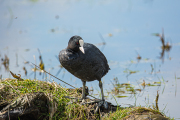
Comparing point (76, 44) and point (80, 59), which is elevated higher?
point (76, 44)

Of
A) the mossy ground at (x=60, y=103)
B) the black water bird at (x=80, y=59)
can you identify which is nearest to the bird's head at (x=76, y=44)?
the black water bird at (x=80, y=59)

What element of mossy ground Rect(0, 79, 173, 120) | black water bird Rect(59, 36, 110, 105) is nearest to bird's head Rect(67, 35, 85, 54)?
black water bird Rect(59, 36, 110, 105)

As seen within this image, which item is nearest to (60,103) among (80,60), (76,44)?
(80,60)

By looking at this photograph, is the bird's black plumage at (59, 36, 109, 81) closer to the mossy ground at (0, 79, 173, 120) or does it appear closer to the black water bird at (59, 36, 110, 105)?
the black water bird at (59, 36, 110, 105)

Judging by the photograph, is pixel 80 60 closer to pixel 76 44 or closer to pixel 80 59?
pixel 80 59

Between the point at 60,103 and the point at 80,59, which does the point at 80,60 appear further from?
the point at 60,103

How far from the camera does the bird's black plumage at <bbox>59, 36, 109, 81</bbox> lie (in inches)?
215

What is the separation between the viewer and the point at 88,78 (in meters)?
5.79

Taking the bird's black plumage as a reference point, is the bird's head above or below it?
above

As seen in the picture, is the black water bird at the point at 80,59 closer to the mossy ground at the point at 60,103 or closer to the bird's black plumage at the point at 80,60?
the bird's black plumage at the point at 80,60

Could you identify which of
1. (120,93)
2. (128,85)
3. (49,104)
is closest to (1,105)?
(49,104)

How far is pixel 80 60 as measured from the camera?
17.9 feet

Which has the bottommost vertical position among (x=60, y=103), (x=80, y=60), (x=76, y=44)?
(x=60, y=103)

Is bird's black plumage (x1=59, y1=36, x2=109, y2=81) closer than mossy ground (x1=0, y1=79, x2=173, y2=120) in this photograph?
No
